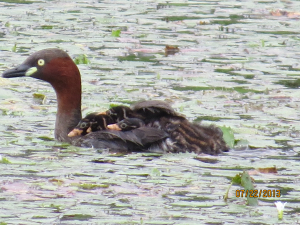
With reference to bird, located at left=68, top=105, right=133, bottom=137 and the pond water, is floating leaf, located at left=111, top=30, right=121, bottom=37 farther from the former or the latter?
bird, located at left=68, top=105, right=133, bottom=137

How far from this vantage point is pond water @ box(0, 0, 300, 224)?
20.9 ft

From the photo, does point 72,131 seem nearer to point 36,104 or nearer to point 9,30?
point 36,104

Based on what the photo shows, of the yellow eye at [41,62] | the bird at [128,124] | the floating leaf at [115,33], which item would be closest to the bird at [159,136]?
the bird at [128,124]

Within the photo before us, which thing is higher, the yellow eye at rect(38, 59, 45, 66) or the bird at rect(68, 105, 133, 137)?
the yellow eye at rect(38, 59, 45, 66)

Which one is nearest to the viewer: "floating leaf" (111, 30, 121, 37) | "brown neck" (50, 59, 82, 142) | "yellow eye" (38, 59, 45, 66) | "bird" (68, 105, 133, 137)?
"bird" (68, 105, 133, 137)

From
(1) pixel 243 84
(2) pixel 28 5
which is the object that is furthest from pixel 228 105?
(2) pixel 28 5

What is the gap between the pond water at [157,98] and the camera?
251 inches

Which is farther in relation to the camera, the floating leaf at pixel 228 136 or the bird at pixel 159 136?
the floating leaf at pixel 228 136

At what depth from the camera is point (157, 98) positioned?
33.0ft

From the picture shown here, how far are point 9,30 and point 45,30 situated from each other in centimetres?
57
